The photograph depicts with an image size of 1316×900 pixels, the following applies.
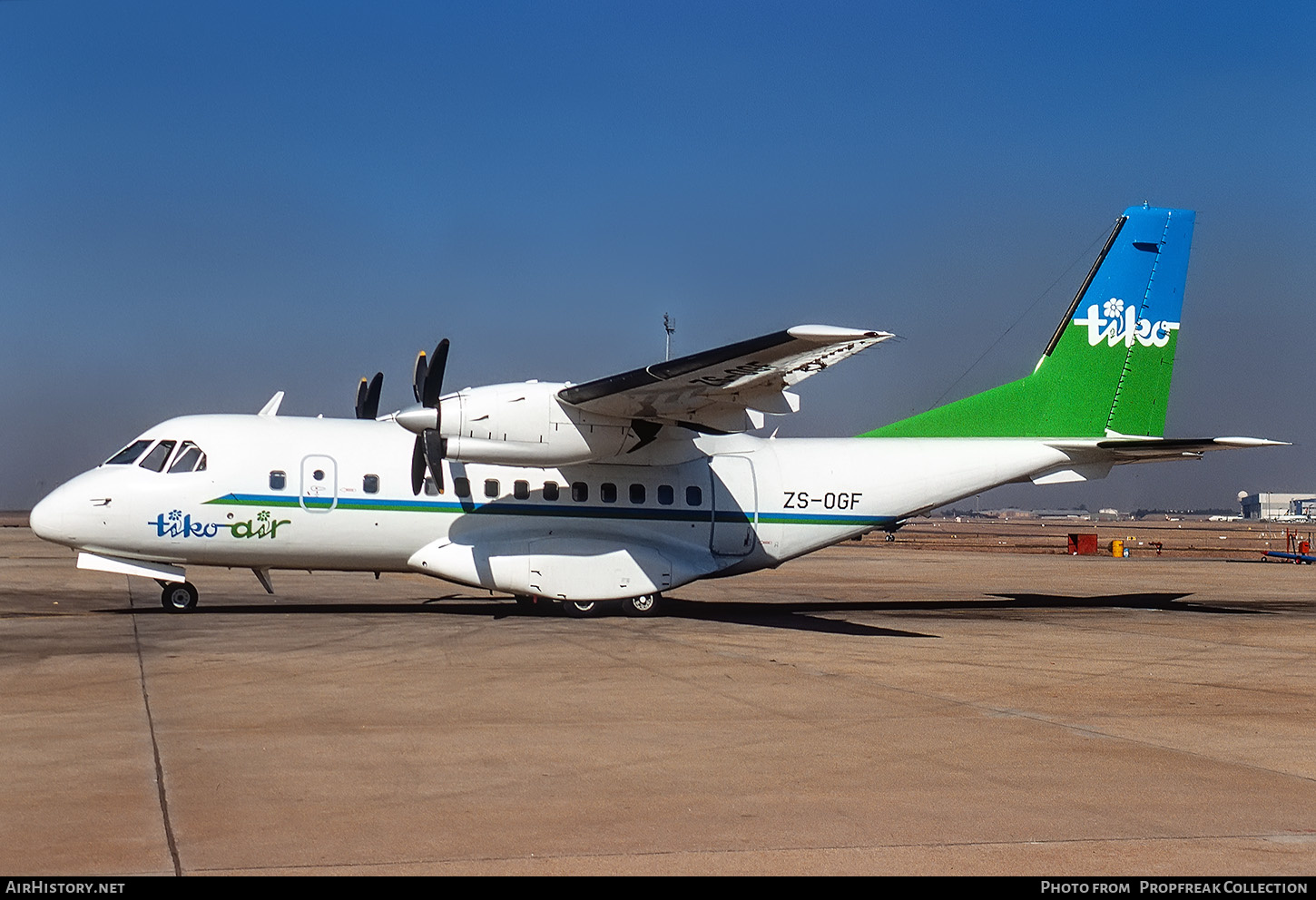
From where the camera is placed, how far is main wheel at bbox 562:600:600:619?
1962 centimetres

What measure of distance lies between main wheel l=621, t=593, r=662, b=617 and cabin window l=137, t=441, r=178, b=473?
25.6 feet

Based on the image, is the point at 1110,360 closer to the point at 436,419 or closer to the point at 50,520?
the point at 436,419

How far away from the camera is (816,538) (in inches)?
829

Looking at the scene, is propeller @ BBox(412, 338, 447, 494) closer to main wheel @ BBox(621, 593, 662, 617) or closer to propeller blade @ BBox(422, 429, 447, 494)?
propeller blade @ BBox(422, 429, 447, 494)

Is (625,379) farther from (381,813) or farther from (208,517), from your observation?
(381,813)

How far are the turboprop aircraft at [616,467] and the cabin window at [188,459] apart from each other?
0.09 feet

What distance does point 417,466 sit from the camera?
18.8m

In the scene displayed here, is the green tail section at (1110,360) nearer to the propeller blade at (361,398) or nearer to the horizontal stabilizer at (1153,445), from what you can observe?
the horizontal stabilizer at (1153,445)

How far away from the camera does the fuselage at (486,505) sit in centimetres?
1858

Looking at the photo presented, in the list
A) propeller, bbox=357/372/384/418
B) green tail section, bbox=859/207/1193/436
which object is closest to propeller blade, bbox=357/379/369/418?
propeller, bbox=357/372/384/418

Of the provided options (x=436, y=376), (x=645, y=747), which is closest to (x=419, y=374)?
(x=436, y=376)

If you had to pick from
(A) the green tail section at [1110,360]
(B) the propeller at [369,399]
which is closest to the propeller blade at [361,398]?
(B) the propeller at [369,399]

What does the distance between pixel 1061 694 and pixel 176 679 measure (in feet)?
28.9

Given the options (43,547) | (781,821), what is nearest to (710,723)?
(781,821)
